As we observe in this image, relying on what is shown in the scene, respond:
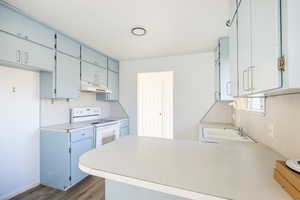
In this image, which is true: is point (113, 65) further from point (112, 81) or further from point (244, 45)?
point (244, 45)

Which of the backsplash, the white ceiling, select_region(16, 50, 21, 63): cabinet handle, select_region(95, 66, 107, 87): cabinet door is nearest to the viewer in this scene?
the white ceiling

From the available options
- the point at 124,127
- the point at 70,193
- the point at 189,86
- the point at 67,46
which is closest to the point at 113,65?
the point at 67,46

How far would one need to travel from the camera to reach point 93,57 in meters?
3.05

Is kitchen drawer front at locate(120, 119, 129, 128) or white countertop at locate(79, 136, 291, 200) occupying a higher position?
white countertop at locate(79, 136, 291, 200)

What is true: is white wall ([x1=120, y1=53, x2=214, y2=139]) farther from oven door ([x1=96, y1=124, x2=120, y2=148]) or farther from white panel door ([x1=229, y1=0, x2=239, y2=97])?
white panel door ([x1=229, y1=0, x2=239, y2=97])

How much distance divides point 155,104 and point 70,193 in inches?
99.5

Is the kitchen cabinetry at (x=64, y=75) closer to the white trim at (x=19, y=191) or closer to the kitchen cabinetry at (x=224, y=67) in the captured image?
the white trim at (x=19, y=191)

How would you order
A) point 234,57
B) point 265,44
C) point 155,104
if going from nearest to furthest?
point 265,44 < point 234,57 < point 155,104

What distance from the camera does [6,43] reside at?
1644 mm

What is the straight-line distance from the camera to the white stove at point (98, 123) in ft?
9.07

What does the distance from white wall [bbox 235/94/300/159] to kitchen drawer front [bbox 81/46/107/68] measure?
2.87 metres

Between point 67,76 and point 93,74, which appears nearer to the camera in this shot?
point 67,76

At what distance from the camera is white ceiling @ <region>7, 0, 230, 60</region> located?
1.61m

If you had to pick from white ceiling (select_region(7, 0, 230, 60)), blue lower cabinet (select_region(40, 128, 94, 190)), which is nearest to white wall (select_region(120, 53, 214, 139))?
white ceiling (select_region(7, 0, 230, 60))
